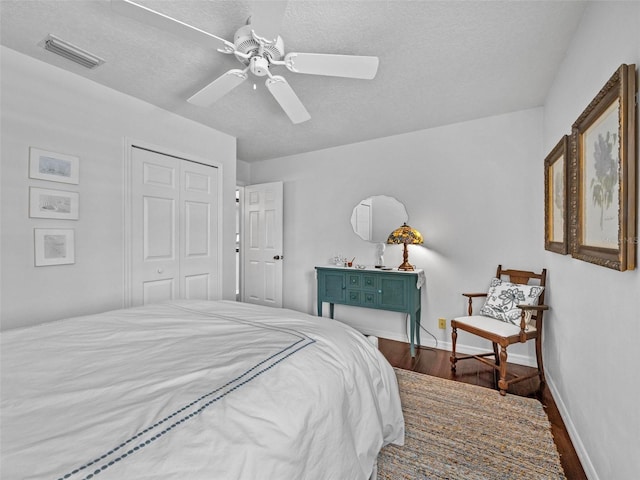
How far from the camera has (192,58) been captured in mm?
2125

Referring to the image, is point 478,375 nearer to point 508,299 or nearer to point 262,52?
point 508,299

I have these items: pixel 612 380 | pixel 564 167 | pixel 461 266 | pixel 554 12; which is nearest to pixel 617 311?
pixel 612 380

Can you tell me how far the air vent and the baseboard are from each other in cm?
378

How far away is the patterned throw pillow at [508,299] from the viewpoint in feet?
8.23

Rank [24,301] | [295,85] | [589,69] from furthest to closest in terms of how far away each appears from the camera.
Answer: [295,85] < [24,301] < [589,69]

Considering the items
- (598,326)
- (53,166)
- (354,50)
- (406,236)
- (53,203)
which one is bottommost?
(598,326)

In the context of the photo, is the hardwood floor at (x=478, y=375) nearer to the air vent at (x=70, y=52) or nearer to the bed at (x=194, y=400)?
the bed at (x=194, y=400)

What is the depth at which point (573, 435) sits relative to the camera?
1.77 meters

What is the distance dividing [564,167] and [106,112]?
3475 millimetres

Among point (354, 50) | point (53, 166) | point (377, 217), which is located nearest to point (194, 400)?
point (354, 50)

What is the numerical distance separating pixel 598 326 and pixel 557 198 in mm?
1126

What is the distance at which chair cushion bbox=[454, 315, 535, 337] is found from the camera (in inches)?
92.0

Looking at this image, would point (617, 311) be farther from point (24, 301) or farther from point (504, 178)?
point (24, 301)

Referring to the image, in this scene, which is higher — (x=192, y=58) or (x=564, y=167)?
(x=192, y=58)
